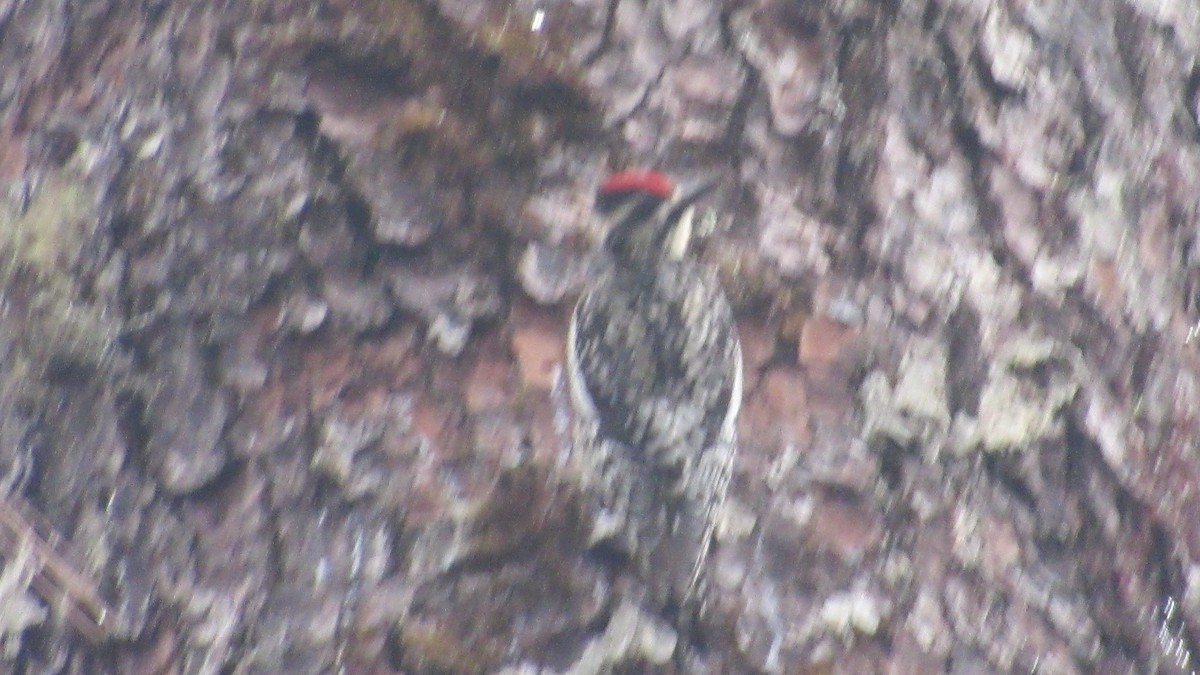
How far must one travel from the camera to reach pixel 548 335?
258 centimetres

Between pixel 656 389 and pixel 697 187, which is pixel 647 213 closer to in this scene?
pixel 697 187

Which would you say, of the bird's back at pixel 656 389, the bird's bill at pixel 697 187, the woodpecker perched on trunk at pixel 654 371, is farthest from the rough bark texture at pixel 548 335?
the bird's back at pixel 656 389

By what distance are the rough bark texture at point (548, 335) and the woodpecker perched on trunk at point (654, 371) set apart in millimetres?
167

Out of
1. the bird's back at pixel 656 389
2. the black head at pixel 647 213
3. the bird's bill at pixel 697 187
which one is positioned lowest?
the bird's back at pixel 656 389

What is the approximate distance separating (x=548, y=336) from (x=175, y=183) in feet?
2.65

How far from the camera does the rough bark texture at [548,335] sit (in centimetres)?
237

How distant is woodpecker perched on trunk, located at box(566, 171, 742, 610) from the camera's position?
108 inches

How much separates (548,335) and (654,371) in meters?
0.56

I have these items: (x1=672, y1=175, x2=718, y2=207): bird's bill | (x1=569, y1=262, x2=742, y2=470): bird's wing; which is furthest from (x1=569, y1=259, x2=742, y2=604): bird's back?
(x1=672, y1=175, x2=718, y2=207): bird's bill

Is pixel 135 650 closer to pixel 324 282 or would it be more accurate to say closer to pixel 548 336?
pixel 324 282

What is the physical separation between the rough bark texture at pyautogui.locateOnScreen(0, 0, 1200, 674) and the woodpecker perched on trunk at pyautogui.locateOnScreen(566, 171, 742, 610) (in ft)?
0.55

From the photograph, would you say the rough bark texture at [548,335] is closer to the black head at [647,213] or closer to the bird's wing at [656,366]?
the black head at [647,213]

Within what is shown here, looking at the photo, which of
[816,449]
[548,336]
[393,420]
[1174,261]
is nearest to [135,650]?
[393,420]

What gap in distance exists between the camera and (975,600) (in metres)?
2.41
